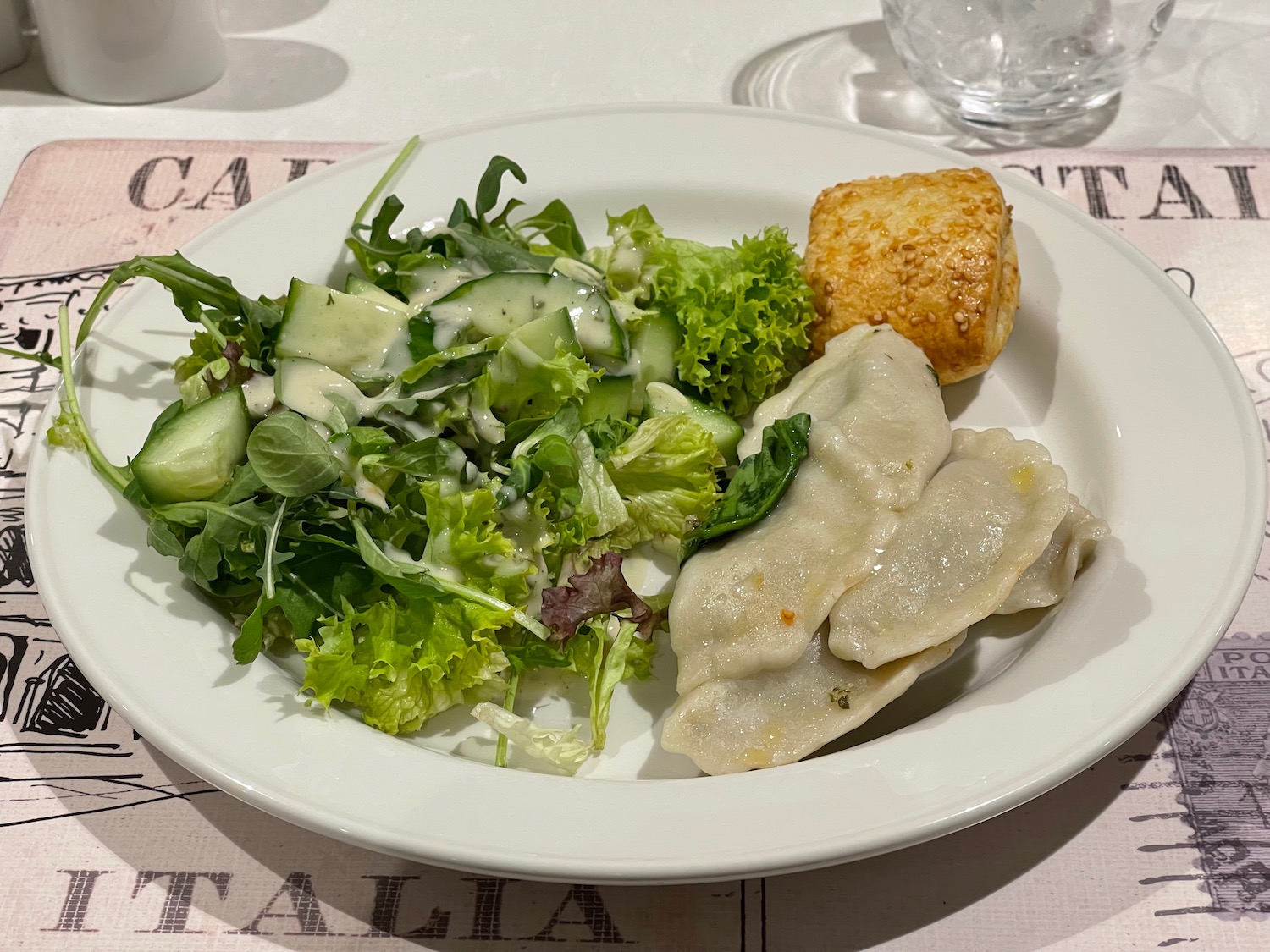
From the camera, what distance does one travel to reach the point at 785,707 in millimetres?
2266

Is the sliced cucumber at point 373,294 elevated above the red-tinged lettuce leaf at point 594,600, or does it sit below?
above

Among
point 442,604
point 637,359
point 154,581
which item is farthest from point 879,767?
point 154,581

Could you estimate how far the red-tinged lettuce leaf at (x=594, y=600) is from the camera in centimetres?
244

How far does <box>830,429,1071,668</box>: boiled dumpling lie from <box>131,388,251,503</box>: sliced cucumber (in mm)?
1519

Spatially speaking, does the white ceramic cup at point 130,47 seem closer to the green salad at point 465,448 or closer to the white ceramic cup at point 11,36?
the white ceramic cup at point 11,36

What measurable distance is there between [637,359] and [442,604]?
3.29 feet

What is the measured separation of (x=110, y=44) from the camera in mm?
4168

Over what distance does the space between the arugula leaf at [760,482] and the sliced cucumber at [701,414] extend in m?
0.21

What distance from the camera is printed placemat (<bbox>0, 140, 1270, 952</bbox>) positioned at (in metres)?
2.04

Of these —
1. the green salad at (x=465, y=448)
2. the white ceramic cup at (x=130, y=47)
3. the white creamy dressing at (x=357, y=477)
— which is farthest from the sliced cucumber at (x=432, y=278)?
the white ceramic cup at (x=130, y=47)

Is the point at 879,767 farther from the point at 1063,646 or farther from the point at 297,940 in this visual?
the point at 297,940

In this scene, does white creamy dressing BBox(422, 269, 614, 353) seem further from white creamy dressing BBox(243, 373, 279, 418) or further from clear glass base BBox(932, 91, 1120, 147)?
clear glass base BBox(932, 91, 1120, 147)

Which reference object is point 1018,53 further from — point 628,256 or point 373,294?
point 373,294

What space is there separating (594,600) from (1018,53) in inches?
118
